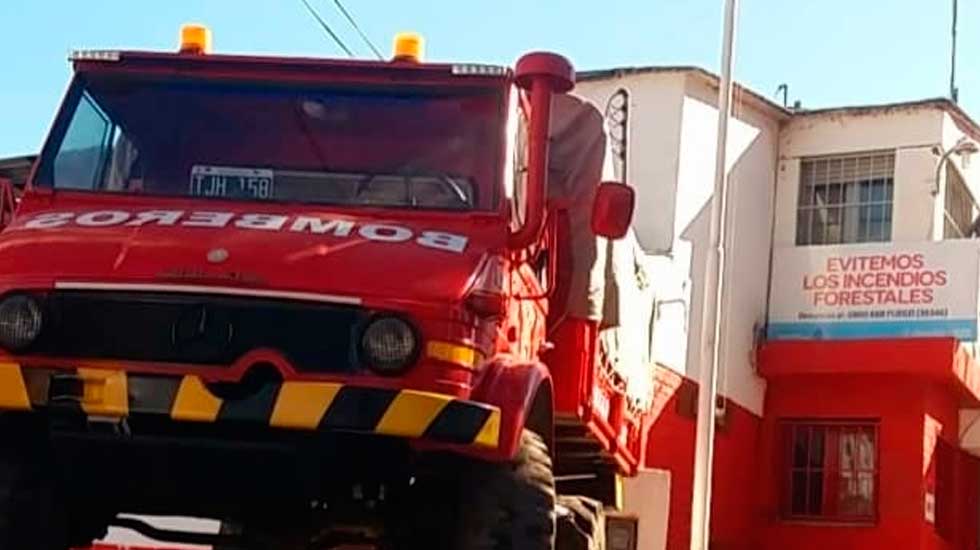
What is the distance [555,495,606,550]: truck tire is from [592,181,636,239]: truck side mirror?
159cm

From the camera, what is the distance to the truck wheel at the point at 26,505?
620 cm

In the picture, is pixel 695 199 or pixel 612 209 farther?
pixel 695 199

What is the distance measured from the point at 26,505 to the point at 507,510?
172 cm

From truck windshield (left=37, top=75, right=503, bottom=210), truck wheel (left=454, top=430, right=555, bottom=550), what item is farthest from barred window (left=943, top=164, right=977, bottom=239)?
truck wheel (left=454, top=430, right=555, bottom=550)

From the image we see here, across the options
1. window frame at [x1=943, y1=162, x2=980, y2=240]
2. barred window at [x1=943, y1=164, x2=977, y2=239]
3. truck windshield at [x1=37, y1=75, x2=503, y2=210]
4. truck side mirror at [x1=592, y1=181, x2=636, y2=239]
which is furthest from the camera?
barred window at [x1=943, y1=164, x2=977, y2=239]

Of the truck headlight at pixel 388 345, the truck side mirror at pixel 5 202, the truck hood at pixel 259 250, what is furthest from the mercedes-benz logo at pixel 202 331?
the truck side mirror at pixel 5 202

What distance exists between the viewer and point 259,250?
621 centimetres

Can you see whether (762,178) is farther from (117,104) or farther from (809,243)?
(117,104)

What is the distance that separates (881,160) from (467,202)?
54.7 feet

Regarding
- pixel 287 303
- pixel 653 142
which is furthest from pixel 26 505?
pixel 653 142

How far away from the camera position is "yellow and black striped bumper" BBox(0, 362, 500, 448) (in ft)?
19.2

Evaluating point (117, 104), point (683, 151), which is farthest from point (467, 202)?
point (683, 151)

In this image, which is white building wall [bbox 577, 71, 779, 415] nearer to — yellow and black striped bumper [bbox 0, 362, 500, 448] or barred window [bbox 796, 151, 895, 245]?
barred window [bbox 796, 151, 895, 245]

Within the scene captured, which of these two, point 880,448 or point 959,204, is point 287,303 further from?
point 959,204
